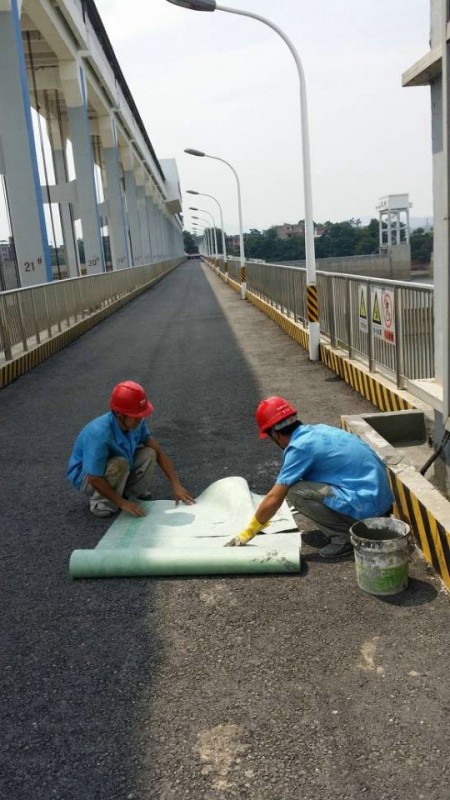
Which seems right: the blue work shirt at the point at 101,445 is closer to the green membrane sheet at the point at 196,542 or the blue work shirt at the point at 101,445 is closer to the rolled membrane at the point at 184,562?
the green membrane sheet at the point at 196,542

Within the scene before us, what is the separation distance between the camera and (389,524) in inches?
166

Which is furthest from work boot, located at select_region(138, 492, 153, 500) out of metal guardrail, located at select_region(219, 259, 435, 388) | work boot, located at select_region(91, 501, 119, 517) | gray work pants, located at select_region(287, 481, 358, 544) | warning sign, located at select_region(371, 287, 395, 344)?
warning sign, located at select_region(371, 287, 395, 344)

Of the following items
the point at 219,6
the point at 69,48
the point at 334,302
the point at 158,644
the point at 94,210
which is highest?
the point at 69,48

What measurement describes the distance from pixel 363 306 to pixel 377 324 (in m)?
0.71

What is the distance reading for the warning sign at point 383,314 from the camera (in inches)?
310

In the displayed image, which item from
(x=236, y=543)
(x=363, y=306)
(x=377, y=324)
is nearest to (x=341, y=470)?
(x=236, y=543)

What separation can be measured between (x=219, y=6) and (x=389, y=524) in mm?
11633

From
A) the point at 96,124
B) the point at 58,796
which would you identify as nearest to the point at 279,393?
the point at 58,796

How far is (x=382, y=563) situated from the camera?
3926 millimetres

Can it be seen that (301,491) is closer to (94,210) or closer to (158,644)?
(158,644)

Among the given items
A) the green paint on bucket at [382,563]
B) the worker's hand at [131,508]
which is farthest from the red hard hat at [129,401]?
the green paint on bucket at [382,563]

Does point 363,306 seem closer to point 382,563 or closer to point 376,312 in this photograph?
point 376,312

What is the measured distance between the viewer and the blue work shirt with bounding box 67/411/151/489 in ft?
16.5

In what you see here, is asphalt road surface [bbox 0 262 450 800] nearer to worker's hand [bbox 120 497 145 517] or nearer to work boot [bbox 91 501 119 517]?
work boot [bbox 91 501 119 517]
